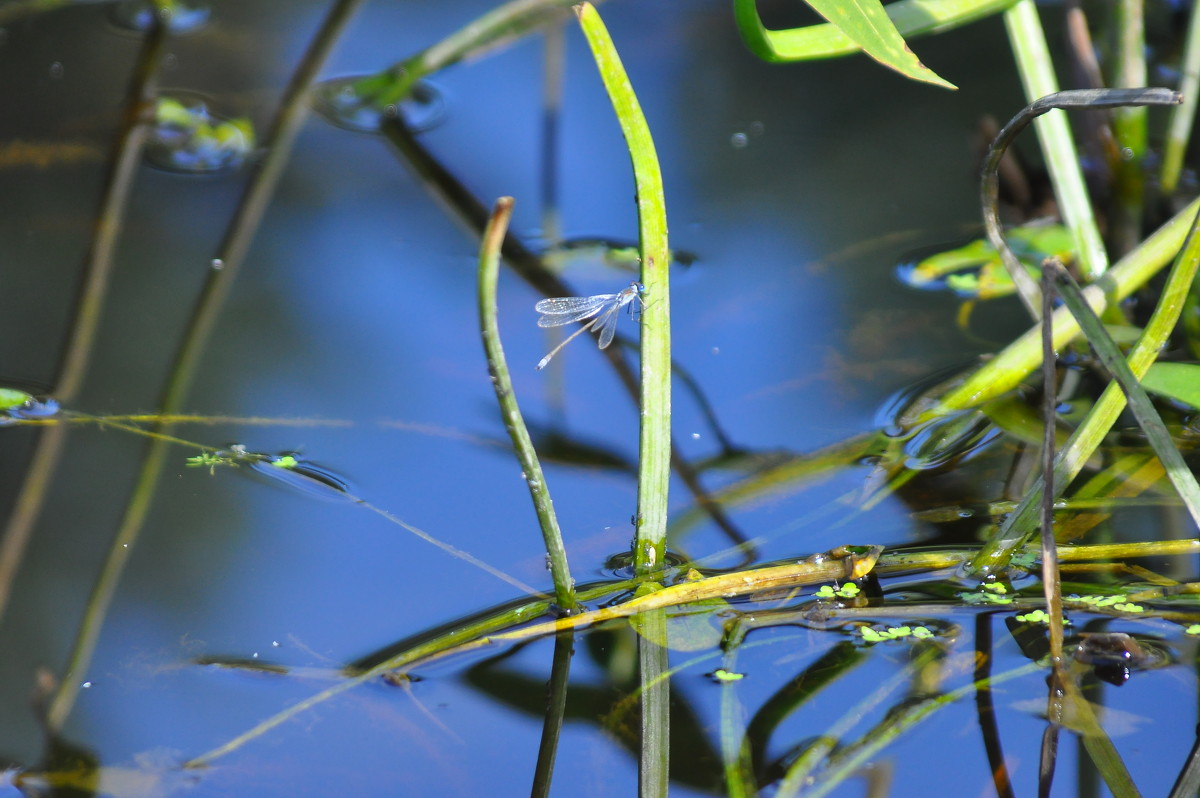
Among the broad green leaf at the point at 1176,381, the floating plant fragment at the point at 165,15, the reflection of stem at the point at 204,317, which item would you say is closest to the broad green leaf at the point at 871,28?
the broad green leaf at the point at 1176,381

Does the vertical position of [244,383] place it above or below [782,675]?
above

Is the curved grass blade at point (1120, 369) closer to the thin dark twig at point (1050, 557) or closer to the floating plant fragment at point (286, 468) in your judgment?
the thin dark twig at point (1050, 557)

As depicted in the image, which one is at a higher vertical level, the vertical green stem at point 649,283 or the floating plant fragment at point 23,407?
the vertical green stem at point 649,283

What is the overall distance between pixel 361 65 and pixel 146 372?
1.66m

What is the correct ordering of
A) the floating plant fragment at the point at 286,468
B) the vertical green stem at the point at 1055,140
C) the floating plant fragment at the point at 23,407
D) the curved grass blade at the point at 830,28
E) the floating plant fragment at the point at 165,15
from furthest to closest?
the floating plant fragment at the point at 165,15
the vertical green stem at the point at 1055,140
the floating plant fragment at the point at 23,407
the floating plant fragment at the point at 286,468
the curved grass blade at the point at 830,28

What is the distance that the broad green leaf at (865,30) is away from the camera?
1.40m

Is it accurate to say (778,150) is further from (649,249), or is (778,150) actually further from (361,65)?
(649,249)

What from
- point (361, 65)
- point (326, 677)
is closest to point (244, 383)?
point (326, 677)

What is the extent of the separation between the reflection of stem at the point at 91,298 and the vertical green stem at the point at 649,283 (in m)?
1.16

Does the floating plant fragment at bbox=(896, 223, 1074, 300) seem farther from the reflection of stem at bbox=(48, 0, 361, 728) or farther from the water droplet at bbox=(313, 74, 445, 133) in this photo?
the reflection of stem at bbox=(48, 0, 361, 728)

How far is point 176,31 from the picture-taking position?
3516 millimetres

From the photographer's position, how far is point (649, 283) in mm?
1464

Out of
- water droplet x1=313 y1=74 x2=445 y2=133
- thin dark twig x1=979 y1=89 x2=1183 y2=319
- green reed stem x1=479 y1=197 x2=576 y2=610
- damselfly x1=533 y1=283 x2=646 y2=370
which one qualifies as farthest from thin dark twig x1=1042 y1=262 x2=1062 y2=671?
water droplet x1=313 y1=74 x2=445 y2=133

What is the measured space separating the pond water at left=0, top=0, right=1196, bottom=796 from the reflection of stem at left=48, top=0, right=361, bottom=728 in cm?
2
